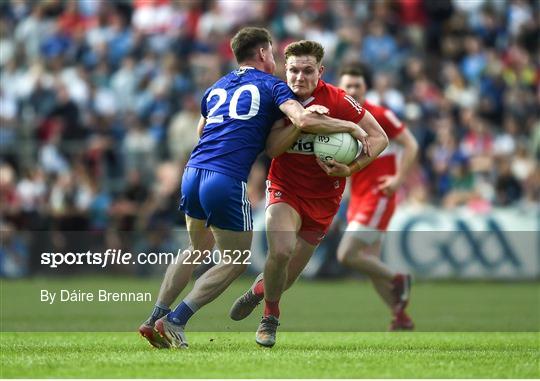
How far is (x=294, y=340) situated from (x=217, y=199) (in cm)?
207

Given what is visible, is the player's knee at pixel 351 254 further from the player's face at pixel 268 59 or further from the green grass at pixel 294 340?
the player's face at pixel 268 59

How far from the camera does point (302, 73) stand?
1012 cm

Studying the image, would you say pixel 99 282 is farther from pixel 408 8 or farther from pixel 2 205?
pixel 408 8

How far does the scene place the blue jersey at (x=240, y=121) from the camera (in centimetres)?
984

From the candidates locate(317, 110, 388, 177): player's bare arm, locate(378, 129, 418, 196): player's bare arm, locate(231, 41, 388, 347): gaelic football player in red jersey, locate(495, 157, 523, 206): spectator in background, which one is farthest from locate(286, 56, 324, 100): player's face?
locate(495, 157, 523, 206): spectator in background

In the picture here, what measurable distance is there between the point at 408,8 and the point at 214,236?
1636cm

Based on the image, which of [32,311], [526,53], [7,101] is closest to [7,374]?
[32,311]

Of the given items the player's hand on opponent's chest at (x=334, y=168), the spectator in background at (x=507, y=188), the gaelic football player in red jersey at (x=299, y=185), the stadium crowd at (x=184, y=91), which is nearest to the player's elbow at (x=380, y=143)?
the gaelic football player in red jersey at (x=299, y=185)

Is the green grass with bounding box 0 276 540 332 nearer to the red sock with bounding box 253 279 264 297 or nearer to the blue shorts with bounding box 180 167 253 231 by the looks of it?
the red sock with bounding box 253 279 264 297

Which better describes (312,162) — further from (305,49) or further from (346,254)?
(346,254)

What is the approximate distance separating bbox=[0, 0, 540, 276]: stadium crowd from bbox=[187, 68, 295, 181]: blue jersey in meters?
10.7

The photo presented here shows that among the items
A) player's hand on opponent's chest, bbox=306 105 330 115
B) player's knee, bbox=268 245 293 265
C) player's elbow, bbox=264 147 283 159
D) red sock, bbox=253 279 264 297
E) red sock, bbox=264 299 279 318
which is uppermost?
player's hand on opponent's chest, bbox=306 105 330 115

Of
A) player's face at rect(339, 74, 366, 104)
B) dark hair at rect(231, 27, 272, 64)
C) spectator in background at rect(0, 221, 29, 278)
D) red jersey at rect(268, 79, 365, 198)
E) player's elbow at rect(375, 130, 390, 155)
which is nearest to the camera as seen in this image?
dark hair at rect(231, 27, 272, 64)

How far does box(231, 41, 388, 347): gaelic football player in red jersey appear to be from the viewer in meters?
10.1
